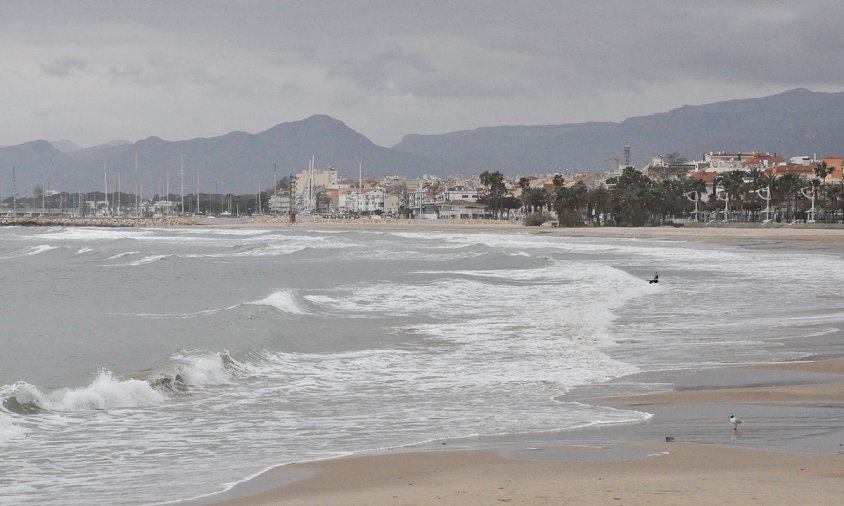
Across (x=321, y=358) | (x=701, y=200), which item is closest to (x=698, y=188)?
(x=701, y=200)

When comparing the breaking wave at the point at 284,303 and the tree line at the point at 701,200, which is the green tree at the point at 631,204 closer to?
the tree line at the point at 701,200

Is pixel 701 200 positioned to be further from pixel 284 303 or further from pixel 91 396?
pixel 91 396

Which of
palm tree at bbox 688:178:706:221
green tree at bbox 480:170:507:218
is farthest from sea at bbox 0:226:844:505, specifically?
green tree at bbox 480:170:507:218

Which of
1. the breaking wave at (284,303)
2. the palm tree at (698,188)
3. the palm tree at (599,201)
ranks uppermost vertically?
the palm tree at (698,188)

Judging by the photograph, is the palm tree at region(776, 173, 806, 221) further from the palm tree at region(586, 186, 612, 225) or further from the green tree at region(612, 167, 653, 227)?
the palm tree at region(586, 186, 612, 225)

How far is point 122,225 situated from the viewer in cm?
→ 15862

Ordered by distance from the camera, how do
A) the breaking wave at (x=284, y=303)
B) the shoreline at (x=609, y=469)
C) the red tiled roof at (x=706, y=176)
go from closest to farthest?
the shoreline at (x=609, y=469)
the breaking wave at (x=284, y=303)
the red tiled roof at (x=706, y=176)

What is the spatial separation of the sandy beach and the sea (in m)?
0.46

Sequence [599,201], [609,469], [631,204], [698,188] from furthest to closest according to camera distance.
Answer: [698,188] → [599,201] → [631,204] → [609,469]

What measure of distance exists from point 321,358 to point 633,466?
823cm

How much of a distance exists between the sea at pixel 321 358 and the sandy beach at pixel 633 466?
46 centimetres

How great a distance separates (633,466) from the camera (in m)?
7.33

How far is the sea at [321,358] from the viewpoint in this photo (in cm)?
878

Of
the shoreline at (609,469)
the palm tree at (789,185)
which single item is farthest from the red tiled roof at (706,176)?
the shoreline at (609,469)
